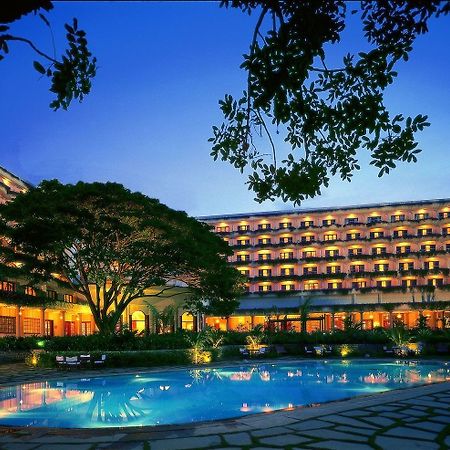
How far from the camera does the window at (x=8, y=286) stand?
140ft

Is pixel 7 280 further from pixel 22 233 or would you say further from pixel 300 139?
pixel 300 139

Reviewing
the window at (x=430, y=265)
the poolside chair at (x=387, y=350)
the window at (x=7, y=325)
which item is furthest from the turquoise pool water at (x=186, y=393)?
the window at (x=430, y=265)

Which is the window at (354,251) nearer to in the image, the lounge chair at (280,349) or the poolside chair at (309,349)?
the lounge chair at (280,349)

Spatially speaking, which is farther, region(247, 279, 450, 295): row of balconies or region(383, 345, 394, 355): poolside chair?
region(247, 279, 450, 295): row of balconies

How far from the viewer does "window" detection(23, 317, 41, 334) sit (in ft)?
155

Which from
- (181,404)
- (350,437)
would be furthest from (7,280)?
(350,437)

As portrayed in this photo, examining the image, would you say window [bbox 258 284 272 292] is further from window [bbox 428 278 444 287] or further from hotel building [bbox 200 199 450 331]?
window [bbox 428 278 444 287]

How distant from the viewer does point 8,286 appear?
145 feet

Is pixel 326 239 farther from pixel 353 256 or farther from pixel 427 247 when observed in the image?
pixel 427 247

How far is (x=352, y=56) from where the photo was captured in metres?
6.44

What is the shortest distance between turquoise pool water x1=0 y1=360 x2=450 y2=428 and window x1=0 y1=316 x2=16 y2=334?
25.9 meters

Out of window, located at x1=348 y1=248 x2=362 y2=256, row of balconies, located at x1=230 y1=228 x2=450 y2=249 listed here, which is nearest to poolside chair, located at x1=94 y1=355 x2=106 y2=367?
row of balconies, located at x1=230 y1=228 x2=450 y2=249

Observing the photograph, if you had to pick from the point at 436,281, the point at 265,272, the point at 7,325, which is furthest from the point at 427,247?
the point at 7,325

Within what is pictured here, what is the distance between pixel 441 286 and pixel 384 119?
64091 millimetres
